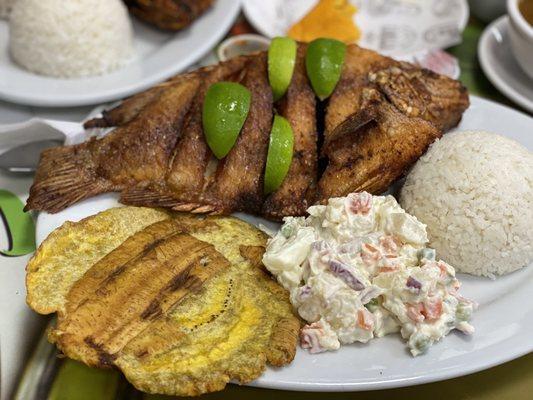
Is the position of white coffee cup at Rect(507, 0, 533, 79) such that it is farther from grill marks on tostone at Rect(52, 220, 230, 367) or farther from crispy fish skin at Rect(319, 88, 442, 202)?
grill marks on tostone at Rect(52, 220, 230, 367)

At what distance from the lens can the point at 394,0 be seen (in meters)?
4.18

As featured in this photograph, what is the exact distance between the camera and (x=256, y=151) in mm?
2576

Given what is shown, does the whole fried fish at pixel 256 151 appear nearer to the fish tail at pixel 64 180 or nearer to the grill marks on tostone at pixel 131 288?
the fish tail at pixel 64 180

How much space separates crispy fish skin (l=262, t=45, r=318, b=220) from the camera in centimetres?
252

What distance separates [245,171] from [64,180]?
691 millimetres

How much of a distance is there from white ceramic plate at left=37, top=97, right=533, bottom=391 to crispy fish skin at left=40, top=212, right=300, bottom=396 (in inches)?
3.2

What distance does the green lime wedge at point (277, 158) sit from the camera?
2510 mm

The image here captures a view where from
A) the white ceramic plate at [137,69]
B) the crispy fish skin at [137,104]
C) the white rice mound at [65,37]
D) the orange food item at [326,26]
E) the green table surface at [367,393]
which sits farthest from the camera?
the orange food item at [326,26]

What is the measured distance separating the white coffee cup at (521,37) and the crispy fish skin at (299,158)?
1.31m

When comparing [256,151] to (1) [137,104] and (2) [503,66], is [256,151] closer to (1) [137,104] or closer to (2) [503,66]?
(1) [137,104]

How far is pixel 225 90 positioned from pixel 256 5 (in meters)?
1.66

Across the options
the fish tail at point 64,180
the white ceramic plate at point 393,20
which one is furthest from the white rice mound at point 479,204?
the white ceramic plate at point 393,20

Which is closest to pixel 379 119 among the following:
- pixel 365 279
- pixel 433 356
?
pixel 365 279

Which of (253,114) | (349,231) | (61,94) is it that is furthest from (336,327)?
(61,94)
